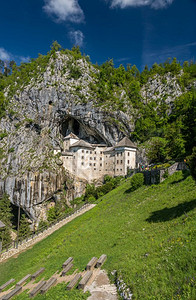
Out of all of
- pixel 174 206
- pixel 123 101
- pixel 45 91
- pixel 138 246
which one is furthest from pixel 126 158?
pixel 138 246

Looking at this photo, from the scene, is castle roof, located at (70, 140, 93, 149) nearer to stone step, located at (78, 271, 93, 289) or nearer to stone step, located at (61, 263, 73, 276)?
stone step, located at (61, 263, 73, 276)

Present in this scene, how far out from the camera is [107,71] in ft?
251

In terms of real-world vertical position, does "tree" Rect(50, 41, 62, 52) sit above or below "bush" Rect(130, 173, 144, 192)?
above

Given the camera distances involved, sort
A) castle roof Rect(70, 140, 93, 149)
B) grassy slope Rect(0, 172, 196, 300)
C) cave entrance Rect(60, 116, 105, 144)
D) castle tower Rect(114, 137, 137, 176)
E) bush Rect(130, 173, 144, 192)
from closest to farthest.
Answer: grassy slope Rect(0, 172, 196, 300), bush Rect(130, 173, 144, 192), castle tower Rect(114, 137, 137, 176), castle roof Rect(70, 140, 93, 149), cave entrance Rect(60, 116, 105, 144)

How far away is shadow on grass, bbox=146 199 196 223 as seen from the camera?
53.8 ft

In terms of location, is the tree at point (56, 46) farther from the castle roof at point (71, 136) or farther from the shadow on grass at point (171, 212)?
the shadow on grass at point (171, 212)

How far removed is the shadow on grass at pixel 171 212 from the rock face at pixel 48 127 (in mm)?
43922

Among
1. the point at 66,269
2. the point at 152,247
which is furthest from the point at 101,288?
the point at 66,269

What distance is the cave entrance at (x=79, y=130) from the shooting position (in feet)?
219

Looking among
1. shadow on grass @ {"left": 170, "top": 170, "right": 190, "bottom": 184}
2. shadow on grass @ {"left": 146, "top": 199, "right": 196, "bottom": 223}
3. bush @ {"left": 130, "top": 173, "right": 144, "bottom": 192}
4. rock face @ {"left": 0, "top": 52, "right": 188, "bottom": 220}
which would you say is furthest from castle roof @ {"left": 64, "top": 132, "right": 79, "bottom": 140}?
shadow on grass @ {"left": 146, "top": 199, "right": 196, "bottom": 223}

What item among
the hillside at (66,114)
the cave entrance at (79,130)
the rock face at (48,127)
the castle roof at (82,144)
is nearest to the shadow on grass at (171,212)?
the hillside at (66,114)

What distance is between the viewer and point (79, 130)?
231ft

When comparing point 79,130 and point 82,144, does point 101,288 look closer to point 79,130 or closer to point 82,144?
point 82,144

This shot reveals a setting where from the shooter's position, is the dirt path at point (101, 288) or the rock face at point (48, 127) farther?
the rock face at point (48, 127)
